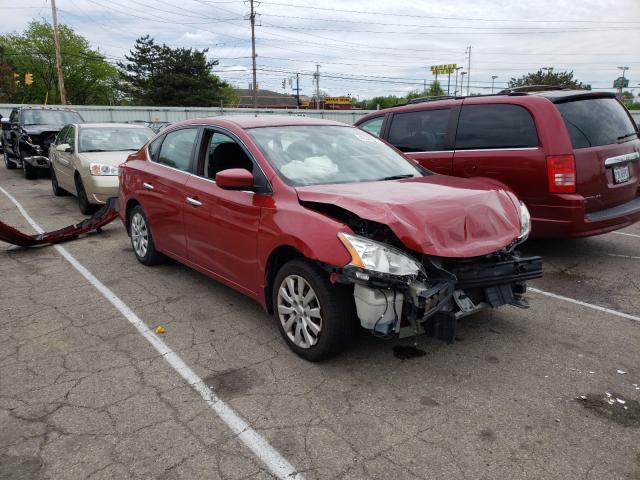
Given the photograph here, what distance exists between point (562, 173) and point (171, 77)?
179ft

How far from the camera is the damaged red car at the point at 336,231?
10.3 ft

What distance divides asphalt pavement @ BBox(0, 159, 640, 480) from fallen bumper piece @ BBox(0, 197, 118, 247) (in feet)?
5.25

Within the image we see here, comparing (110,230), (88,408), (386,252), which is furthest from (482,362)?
(110,230)

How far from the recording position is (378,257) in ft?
10.1

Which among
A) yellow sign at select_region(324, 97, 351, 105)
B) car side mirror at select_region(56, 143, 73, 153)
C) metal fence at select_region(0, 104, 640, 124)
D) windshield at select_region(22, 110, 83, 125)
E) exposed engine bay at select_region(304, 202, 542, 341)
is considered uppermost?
yellow sign at select_region(324, 97, 351, 105)

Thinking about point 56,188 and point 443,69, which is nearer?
point 56,188

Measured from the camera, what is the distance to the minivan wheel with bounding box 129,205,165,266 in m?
5.65

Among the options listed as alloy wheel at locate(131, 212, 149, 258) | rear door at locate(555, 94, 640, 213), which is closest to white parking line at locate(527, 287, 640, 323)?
rear door at locate(555, 94, 640, 213)

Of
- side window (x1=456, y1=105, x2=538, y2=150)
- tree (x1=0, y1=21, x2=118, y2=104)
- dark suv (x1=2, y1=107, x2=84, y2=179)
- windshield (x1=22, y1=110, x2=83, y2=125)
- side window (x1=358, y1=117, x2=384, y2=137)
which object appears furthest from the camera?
tree (x1=0, y1=21, x2=118, y2=104)

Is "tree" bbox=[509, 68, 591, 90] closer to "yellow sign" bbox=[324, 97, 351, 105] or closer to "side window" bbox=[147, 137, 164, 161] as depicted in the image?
"yellow sign" bbox=[324, 97, 351, 105]

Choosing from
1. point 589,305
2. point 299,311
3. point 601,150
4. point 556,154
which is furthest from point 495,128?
point 299,311

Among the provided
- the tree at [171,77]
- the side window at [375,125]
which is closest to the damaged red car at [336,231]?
the side window at [375,125]

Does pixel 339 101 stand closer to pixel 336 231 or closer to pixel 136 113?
pixel 136 113

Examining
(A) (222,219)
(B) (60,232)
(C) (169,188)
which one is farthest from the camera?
(B) (60,232)
